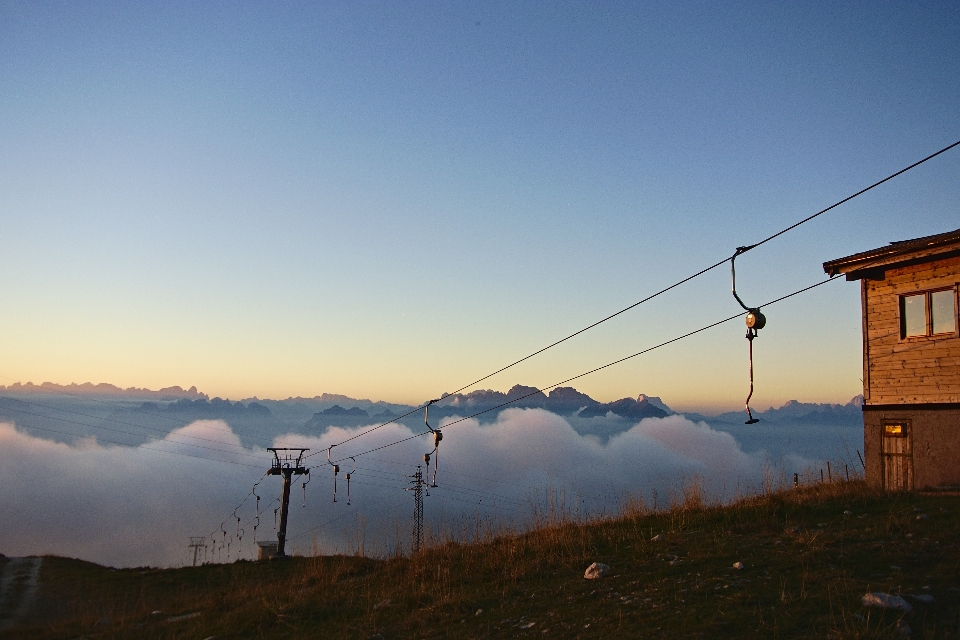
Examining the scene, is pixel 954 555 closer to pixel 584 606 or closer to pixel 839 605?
pixel 839 605

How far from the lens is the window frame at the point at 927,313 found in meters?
18.4

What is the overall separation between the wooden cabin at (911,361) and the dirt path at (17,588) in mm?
30773

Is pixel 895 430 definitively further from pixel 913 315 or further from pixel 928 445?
pixel 913 315

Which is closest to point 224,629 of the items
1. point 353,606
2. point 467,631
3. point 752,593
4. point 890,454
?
point 353,606

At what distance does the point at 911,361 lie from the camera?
1934 cm

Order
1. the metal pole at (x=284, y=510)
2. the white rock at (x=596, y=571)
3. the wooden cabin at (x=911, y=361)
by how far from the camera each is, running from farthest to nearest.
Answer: the metal pole at (x=284, y=510), the wooden cabin at (x=911, y=361), the white rock at (x=596, y=571)

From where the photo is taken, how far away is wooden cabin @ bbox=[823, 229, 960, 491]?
1833cm

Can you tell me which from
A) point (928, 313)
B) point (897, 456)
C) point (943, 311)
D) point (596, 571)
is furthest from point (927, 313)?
point (596, 571)

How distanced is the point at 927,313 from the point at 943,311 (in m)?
0.41

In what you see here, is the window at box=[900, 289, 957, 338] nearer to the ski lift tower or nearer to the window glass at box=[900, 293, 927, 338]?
the window glass at box=[900, 293, 927, 338]

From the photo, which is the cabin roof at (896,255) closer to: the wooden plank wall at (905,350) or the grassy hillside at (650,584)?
the wooden plank wall at (905,350)

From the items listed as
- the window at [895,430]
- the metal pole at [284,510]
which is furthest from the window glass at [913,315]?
the metal pole at [284,510]

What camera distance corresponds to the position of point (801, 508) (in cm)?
1658

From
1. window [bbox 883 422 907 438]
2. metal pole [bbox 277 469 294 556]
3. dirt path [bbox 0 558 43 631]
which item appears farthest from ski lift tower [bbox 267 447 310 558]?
window [bbox 883 422 907 438]
